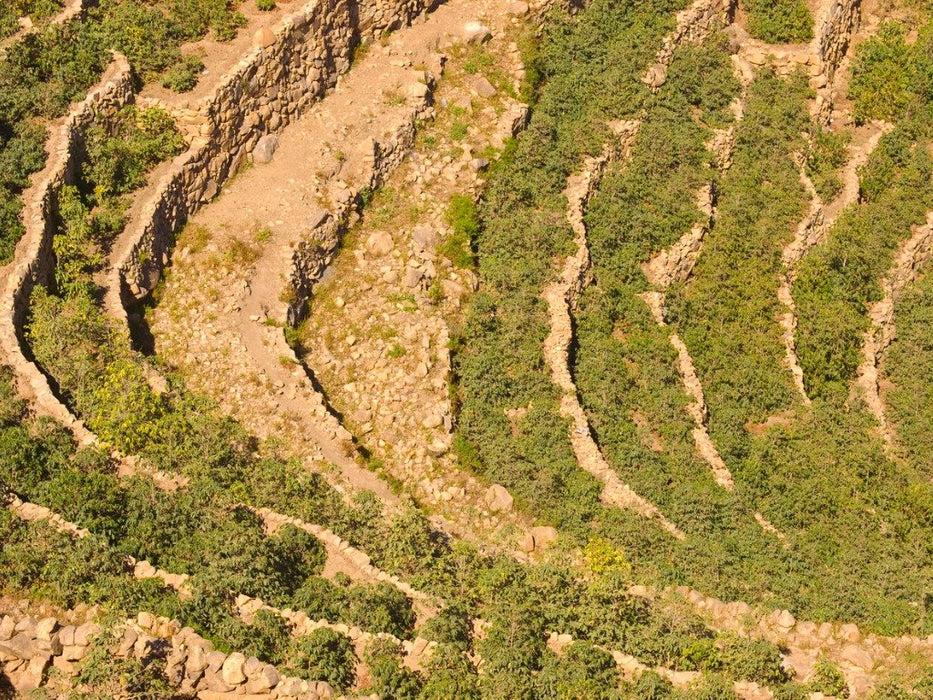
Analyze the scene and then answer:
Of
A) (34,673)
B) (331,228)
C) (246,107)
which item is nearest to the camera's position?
(34,673)

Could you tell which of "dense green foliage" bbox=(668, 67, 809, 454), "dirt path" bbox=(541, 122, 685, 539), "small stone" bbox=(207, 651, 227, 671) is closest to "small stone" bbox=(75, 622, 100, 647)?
"small stone" bbox=(207, 651, 227, 671)

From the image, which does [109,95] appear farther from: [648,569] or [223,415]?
[648,569]

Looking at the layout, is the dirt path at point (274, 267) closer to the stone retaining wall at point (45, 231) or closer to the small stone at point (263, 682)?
the stone retaining wall at point (45, 231)

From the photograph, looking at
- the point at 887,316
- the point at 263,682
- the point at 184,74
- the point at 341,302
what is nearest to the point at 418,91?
the point at 184,74

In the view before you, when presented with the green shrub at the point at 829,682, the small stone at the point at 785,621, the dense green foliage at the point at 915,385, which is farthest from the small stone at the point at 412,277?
the dense green foliage at the point at 915,385

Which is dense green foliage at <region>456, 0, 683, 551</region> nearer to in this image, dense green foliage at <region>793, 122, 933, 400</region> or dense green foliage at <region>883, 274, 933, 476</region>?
dense green foliage at <region>793, 122, 933, 400</region>

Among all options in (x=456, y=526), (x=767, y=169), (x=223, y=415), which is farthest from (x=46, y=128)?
(x=767, y=169)

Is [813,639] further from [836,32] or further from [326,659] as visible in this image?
[836,32]
